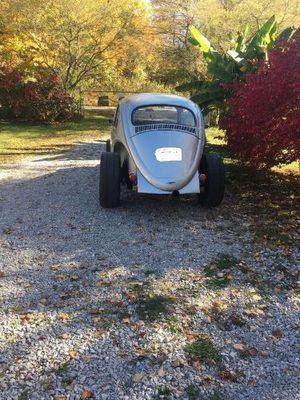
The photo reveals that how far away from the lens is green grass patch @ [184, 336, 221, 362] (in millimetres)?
3332

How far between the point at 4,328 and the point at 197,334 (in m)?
1.67

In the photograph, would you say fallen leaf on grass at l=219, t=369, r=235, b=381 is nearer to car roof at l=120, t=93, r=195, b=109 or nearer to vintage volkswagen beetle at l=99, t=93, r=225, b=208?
vintage volkswagen beetle at l=99, t=93, r=225, b=208

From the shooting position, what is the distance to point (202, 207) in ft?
22.6

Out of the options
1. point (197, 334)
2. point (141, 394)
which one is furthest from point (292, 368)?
point (141, 394)

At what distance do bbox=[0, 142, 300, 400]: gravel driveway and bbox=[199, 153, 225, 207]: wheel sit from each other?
9.3 inches

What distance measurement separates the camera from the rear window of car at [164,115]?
6977 mm

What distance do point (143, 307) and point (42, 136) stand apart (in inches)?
479

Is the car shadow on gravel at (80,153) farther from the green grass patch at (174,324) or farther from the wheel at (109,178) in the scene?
the green grass patch at (174,324)

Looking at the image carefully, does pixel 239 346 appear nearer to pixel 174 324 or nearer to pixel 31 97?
pixel 174 324

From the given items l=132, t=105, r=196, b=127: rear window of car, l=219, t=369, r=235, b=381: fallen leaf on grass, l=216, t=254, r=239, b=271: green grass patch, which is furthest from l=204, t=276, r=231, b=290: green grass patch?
l=132, t=105, r=196, b=127: rear window of car

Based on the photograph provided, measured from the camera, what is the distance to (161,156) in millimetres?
6180

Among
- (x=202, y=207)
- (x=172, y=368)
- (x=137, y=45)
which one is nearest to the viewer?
(x=172, y=368)

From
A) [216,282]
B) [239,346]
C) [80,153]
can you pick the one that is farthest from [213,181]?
[80,153]

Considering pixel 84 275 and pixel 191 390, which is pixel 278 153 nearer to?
pixel 84 275
